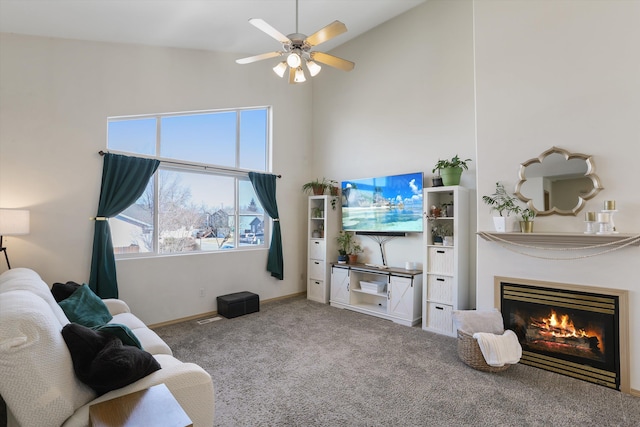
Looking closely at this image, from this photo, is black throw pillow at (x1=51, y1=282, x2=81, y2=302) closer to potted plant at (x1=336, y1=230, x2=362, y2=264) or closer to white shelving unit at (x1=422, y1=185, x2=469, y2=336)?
potted plant at (x1=336, y1=230, x2=362, y2=264)

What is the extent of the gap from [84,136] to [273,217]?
269cm

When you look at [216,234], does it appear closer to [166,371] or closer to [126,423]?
[166,371]

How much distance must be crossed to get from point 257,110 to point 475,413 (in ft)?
16.0

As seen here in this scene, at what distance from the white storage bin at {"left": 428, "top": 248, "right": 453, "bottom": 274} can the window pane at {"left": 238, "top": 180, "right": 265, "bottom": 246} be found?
2.70 metres

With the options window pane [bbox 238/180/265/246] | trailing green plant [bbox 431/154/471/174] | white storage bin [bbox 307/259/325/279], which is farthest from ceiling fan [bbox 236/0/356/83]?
white storage bin [bbox 307/259/325/279]

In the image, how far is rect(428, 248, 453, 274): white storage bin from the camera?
156 inches

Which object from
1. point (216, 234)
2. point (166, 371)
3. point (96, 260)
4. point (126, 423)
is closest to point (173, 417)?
point (126, 423)

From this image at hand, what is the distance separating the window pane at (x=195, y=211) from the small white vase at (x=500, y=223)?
11.8 ft

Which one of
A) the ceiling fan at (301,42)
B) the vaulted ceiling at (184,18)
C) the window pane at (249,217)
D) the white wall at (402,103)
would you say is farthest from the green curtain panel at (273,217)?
the ceiling fan at (301,42)

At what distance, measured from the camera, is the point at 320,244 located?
5.42 metres

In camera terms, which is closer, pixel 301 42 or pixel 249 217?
pixel 301 42

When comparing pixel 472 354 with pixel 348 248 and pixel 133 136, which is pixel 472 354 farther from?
pixel 133 136

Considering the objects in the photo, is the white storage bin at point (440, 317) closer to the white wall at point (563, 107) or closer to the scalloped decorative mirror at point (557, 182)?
the white wall at point (563, 107)

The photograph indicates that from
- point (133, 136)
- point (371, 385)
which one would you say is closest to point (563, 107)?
point (371, 385)
